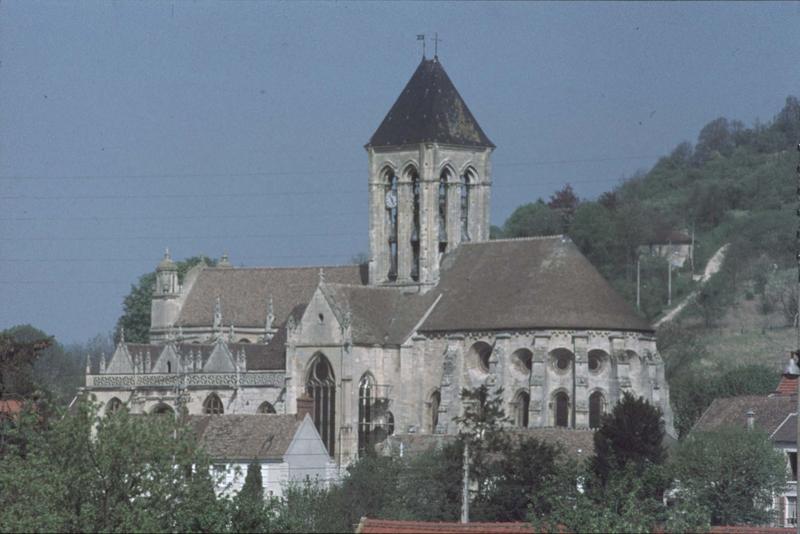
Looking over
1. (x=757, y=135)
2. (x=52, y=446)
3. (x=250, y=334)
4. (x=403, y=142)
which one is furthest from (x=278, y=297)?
(x=757, y=135)

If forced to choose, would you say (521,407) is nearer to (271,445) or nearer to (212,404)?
(212,404)

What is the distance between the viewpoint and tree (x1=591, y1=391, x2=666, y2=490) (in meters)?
63.0

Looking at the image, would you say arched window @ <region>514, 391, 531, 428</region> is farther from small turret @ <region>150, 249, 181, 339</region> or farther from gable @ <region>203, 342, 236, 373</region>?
small turret @ <region>150, 249, 181, 339</region>

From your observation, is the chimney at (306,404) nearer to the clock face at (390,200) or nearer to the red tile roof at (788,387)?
the clock face at (390,200)

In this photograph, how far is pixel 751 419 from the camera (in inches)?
2724

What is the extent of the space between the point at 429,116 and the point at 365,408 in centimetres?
1282

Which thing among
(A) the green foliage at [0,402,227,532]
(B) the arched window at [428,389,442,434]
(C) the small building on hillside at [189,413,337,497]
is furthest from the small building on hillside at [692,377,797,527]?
(A) the green foliage at [0,402,227,532]

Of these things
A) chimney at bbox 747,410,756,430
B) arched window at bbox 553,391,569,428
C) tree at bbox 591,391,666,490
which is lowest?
tree at bbox 591,391,666,490

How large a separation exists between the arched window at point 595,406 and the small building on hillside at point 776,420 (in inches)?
286

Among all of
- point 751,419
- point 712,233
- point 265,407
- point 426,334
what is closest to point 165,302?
point 265,407

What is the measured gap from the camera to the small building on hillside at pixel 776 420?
63906mm

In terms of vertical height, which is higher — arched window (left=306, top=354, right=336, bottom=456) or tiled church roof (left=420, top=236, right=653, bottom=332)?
tiled church roof (left=420, top=236, right=653, bottom=332)

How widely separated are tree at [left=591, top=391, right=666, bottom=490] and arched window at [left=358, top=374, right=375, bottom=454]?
2010 centimetres

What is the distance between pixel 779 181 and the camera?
153625mm
